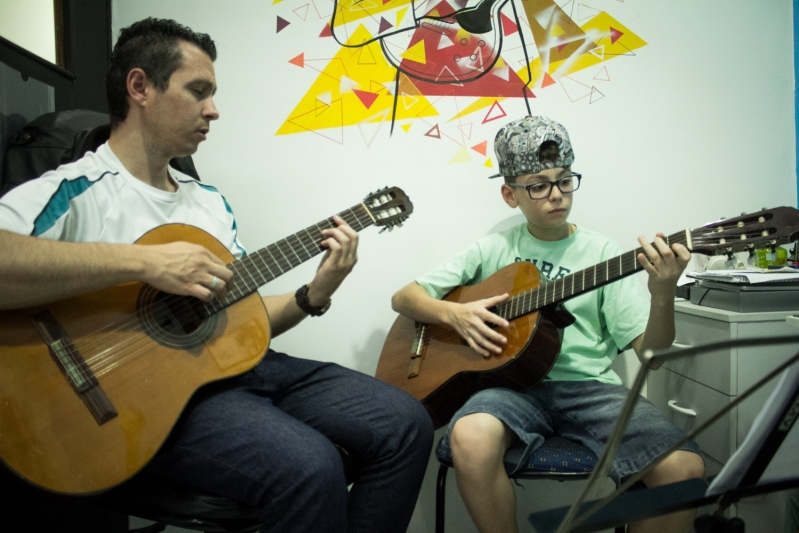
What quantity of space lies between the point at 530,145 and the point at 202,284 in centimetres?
98

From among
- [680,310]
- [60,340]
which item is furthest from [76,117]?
[680,310]

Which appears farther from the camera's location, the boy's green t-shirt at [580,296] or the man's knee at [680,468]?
the boy's green t-shirt at [580,296]

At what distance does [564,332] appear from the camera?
1626 millimetres

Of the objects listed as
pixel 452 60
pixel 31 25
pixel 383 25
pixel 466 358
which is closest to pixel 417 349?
pixel 466 358

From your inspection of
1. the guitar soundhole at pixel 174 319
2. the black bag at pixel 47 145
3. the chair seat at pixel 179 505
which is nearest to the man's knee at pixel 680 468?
the chair seat at pixel 179 505

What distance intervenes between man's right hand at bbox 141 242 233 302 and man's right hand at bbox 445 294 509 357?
652mm

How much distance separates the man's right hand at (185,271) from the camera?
1.11 meters

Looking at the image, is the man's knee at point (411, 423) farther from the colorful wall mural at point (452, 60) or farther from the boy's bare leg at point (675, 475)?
the colorful wall mural at point (452, 60)

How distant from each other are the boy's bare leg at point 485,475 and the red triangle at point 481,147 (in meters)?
0.95

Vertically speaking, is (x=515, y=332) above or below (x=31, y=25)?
below

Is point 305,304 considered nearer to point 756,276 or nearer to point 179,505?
point 179,505

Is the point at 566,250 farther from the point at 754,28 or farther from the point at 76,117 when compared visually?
the point at 76,117

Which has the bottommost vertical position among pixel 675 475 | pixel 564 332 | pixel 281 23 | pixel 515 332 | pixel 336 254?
pixel 675 475

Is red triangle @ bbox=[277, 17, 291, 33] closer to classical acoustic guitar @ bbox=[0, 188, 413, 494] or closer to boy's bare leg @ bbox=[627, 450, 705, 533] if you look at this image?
classical acoustic guitar @ bbox=[0, 188, 413, 494]
